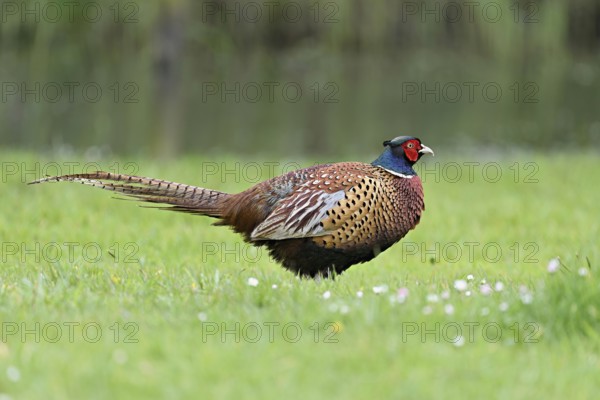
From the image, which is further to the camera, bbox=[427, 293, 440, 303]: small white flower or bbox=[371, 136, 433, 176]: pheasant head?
bbox=[371, 136, 433, 176]: pheasant head

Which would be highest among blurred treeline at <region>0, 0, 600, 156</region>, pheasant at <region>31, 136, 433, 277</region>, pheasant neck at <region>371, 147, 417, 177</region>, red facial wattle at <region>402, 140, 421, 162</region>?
red facial wattle at <region>402, 140, 421, 162</region>

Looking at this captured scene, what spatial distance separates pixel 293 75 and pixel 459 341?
73.9ft

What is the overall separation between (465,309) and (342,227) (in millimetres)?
1512

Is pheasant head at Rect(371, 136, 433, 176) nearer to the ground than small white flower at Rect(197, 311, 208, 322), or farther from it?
farther from it

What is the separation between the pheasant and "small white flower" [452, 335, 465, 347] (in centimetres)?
177

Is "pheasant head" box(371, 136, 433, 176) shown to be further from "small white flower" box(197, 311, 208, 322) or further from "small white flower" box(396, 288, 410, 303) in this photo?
"small white flower" box(197, 311, 208, 322)

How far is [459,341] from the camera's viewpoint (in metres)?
4.03

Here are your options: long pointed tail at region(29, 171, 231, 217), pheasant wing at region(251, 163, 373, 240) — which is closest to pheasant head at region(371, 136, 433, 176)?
pheasant wing at region(251, 163, 373, 240)

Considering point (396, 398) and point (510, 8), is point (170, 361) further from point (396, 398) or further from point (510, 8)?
point (510, 8)

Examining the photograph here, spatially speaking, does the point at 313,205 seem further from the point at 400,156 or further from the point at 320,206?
the point at 400,156

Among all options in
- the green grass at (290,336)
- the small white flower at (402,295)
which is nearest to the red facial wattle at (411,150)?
the green grass at (290,336)

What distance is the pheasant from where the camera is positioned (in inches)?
228

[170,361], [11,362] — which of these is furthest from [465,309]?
[11,362]

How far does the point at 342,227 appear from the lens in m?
5.78
